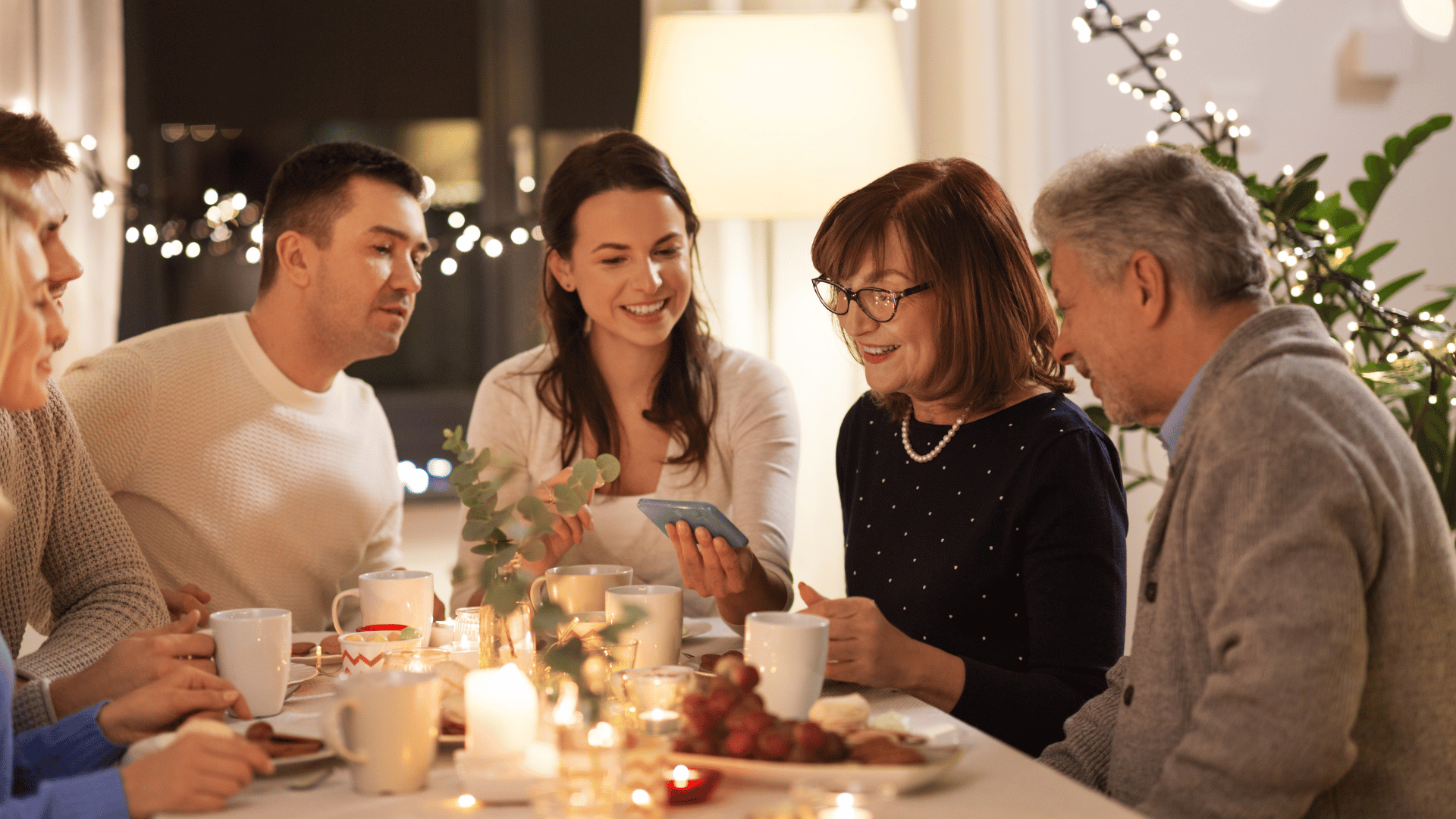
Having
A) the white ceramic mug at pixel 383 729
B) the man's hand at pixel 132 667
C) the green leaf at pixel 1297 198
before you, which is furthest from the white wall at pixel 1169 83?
the white ceramic mug at pixel 383 729

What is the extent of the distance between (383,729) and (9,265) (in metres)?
0.57

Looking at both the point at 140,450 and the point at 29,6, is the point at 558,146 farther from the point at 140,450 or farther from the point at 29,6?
the point at 140,450

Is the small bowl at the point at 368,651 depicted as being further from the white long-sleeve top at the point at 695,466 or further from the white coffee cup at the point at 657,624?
the white long-sleeve top at the point at 695,466

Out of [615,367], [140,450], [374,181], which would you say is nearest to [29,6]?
[374,181]

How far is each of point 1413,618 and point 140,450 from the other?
6.03 ft

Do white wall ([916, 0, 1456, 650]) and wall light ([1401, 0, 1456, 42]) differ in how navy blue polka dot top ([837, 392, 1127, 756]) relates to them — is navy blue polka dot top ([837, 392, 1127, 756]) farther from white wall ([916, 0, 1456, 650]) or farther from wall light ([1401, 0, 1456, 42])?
wall light ([1401, 0, 1456, 42])

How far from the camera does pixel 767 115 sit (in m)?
2.42

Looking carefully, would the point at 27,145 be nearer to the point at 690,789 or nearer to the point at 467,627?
the point at 467,627

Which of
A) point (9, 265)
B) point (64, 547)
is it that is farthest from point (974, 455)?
point (64, 547)

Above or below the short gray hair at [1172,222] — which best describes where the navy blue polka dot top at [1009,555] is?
below

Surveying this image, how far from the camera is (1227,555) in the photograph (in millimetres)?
1043

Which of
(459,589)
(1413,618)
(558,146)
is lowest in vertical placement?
(459,589)

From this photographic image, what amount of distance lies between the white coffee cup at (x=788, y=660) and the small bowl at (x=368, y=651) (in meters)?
0.42

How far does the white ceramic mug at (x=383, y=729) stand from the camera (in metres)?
0.96
